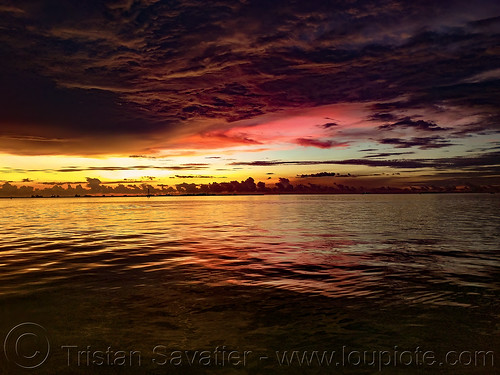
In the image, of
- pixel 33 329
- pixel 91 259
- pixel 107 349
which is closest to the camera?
pixel 107 349

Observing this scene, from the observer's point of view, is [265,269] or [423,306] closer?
[423,306]

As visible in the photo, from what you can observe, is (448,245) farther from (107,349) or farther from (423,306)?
(107,349)

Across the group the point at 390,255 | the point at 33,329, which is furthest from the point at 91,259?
the point at 390,255

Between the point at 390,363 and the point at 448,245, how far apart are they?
2372cm

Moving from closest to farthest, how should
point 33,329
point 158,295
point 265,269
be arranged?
point 33,329 → point 158,295 → point 265,269

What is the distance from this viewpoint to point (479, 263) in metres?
21.3

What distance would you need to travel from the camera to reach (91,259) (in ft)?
76.8

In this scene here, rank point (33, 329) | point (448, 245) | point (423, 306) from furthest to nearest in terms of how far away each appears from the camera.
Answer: point (448, 245) < point (423, 306) < point (33, 329)

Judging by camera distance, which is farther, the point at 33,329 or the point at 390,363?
the point at 33,329

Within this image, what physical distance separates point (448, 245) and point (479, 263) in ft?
26.3

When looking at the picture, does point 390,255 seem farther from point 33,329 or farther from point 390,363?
point 33,329

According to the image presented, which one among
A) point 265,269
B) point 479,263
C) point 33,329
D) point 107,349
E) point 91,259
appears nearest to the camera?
point 107,349

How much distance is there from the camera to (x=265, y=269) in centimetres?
1978

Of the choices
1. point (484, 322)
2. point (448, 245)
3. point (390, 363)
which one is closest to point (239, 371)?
point (390, 363)
